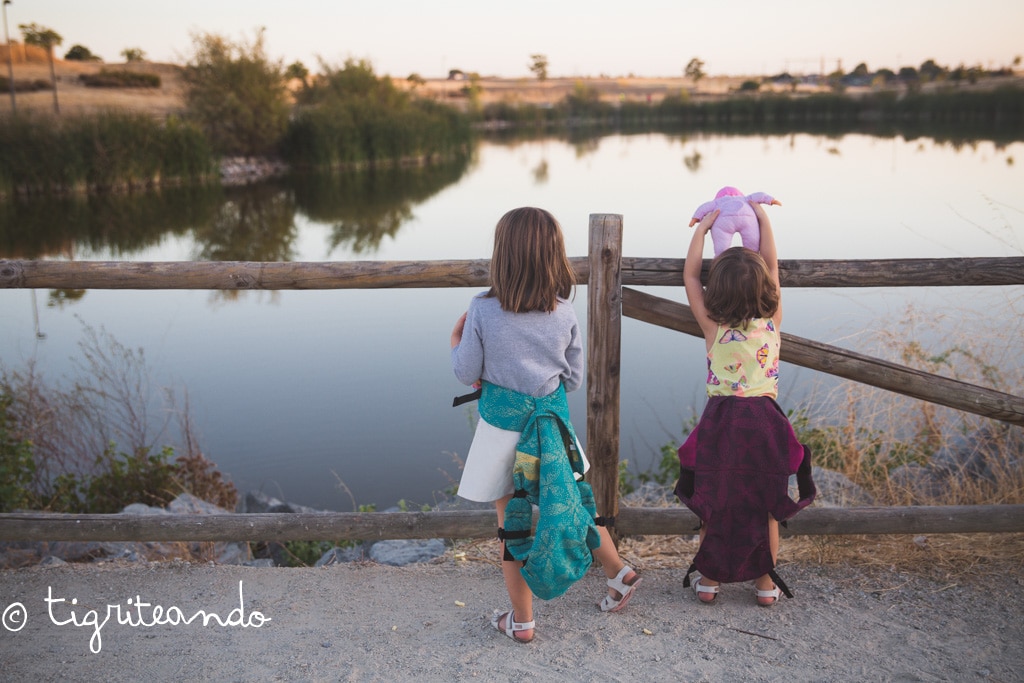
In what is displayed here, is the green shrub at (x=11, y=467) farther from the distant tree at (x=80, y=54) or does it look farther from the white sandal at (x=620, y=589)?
the distant tree at (x=80, y=54)

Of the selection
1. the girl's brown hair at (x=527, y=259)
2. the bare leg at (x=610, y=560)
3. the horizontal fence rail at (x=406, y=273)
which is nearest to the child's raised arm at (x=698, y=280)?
the horizontal fence rail at (x=406, y=273)

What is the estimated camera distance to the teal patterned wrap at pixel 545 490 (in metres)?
2.81

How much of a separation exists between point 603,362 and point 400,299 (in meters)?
8.93

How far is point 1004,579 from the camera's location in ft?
11.6

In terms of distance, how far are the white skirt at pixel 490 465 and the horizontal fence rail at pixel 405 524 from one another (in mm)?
726

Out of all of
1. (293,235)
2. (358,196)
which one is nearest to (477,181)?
(358,196)

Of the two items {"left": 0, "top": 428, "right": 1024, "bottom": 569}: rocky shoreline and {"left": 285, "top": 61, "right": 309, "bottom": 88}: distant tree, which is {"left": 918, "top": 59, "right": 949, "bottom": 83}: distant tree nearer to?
{"left": 285, "top": 61, "right": 309, "bottom": 88}: distant tree

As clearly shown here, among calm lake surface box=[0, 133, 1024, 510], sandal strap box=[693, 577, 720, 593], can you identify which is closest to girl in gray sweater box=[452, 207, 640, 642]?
sandal strap box=[693, 577, 720, 593]

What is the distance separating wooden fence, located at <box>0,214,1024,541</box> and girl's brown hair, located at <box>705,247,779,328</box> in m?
0.28

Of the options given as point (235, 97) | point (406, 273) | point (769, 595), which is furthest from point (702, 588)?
point (235, 97)

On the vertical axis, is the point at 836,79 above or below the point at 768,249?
above

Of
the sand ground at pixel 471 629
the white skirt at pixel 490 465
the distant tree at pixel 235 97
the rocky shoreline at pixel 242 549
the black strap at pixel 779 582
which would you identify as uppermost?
the distant tree at pixel 235 97

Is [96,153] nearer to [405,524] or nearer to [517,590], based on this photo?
[405,524]

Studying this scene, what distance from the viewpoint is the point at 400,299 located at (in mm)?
12094
